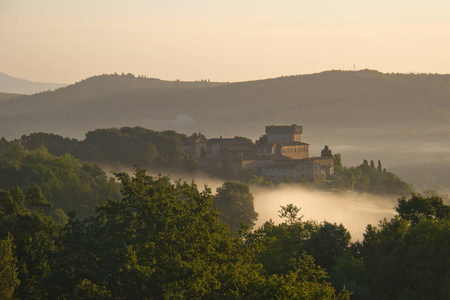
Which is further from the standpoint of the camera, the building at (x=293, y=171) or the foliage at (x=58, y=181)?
the building at (x=293, y=171)

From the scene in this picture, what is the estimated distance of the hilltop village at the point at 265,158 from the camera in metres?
Answer: 156

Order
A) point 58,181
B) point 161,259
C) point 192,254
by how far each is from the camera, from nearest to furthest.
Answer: point 161,259, point 192,254, point 58,181

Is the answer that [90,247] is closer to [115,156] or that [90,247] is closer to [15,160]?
[15,160]

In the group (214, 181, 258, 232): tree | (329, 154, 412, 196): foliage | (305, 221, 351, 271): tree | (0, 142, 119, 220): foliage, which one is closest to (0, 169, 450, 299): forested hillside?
(305, 221, 351, 271): tree

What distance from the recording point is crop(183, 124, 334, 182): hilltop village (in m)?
156

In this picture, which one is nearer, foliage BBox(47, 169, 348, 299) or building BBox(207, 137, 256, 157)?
foliage BBox(47, 169, 348, 299)

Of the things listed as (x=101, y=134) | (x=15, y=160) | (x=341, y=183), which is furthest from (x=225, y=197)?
(x=101, y=134)

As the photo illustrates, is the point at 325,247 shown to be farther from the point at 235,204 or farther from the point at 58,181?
the point at 58,181

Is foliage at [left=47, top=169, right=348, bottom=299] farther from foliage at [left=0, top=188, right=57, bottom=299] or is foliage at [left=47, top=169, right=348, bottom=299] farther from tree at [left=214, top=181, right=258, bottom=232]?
tree at [left=214, top=181, right=258, bottom=232]

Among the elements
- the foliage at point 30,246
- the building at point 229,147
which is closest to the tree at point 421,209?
the foliage at point 30,246

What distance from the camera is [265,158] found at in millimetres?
159375

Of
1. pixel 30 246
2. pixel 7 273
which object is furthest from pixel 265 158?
pixel 7 273

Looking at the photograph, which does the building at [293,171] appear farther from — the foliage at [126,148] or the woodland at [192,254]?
the woodland at [192,254]

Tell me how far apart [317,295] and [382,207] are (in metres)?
130
